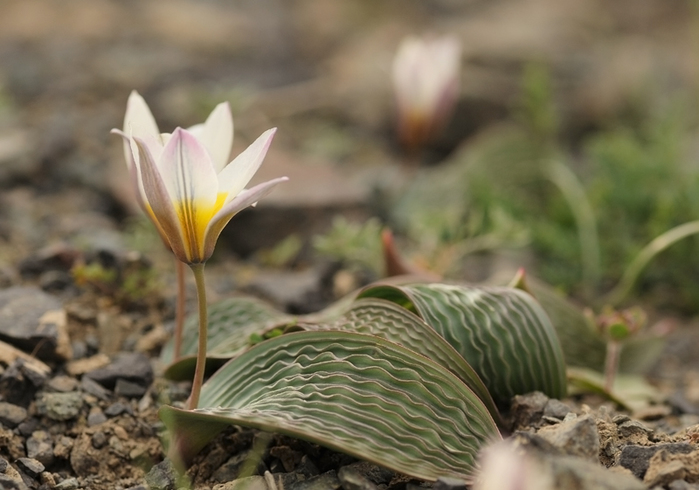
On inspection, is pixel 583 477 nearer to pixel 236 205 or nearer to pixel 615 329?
pixel 236 205

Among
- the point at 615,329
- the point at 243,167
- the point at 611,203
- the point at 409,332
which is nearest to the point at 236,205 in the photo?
the point at 243,167

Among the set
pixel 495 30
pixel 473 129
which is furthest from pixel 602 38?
pixel 473 129

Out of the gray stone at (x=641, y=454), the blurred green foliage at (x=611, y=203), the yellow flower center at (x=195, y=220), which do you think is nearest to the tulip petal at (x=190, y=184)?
the yellow flower center at (x=195, y=220)

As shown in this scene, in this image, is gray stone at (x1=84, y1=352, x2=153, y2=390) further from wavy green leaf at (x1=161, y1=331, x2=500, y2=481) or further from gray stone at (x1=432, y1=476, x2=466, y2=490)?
gray stone at (x1=432, y1=476, x2=466, y2=490)

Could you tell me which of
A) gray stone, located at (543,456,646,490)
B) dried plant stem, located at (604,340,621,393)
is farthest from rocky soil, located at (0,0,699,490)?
dried plant stem, located at (604,340,621,393)

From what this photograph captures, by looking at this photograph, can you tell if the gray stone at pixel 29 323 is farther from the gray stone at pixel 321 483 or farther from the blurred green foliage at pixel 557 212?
the blurred green foliage at pixel 557 212

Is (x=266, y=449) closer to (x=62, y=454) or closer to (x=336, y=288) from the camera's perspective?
(x=62, y=454)
